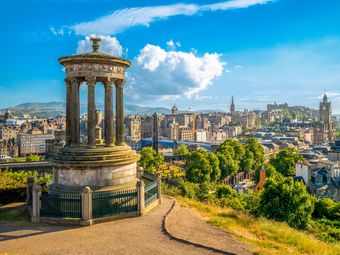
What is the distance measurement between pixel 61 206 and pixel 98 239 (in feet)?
10.8

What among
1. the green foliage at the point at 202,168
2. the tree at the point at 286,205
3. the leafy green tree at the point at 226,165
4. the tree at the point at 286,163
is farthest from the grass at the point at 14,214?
the tree at the point at 286,163

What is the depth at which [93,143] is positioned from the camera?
727 inches

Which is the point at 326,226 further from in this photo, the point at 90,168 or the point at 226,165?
the point at 226,165

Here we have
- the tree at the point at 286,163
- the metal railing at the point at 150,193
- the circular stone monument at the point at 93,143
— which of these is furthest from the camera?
the tree at the point at 286,163

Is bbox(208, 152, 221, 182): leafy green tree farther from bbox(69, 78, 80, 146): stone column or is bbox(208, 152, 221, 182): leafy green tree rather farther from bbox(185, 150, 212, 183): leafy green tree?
bbox(69, 78, 80, 146): stone column

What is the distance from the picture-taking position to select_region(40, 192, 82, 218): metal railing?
15758 millimetres

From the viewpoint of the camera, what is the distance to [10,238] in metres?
14.0

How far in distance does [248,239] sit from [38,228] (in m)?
9.18

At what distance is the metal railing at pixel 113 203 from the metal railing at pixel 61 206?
0.77 metres

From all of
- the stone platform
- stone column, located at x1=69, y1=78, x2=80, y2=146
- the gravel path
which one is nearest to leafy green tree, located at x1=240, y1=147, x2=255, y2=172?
the stone platform

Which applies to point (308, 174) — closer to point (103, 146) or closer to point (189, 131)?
point (103, 146)

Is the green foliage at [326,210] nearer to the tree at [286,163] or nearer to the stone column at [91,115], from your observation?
the tree at [286,163]

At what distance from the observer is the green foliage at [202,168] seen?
Result: 5892 centimetres

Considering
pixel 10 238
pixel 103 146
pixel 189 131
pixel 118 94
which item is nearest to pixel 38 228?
pixel 10 238
